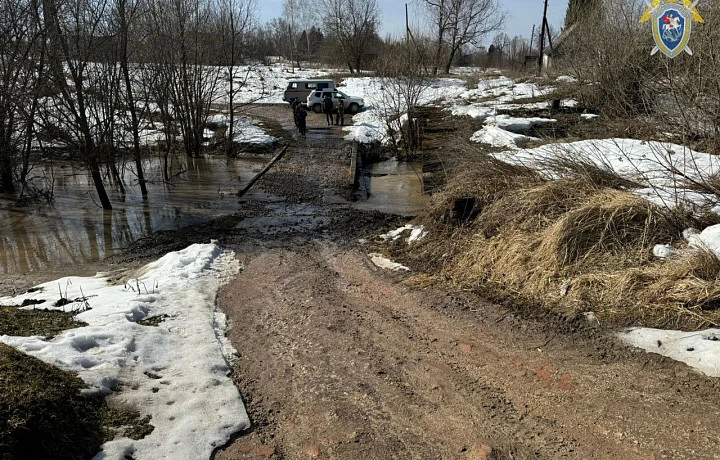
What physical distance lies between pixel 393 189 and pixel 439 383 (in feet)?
34.7

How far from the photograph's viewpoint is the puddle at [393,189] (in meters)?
12.2

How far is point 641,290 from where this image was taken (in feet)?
16.0

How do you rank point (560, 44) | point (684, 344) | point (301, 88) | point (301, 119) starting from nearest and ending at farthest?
1. point (684, 344)
2. point (301, 119)
3. point (560, 44)
4. point (301, 88)

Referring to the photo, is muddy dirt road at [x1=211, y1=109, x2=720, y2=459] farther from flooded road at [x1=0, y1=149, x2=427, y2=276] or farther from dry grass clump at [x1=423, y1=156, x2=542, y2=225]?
flooded road at [x1=0, y1=149, x2=427, y2=276]

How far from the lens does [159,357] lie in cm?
451

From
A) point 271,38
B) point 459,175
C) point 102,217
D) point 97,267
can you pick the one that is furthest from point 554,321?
point 271,38

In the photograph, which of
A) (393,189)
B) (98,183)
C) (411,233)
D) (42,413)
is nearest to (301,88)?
(393,189)

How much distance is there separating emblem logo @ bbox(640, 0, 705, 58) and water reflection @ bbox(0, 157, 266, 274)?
950 centimetres

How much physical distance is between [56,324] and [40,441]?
7.66 ft

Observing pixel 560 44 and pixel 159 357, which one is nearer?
pixel 159 357

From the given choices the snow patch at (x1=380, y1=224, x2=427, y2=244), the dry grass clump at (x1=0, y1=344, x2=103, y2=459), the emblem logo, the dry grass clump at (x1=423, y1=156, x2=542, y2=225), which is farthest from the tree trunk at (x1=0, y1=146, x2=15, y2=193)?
the emblem logo

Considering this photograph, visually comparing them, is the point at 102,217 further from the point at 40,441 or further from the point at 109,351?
the point at 40,441

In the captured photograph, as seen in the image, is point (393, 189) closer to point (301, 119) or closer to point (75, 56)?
point (75, 56)

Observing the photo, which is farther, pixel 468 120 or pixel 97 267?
pixel 468 120
